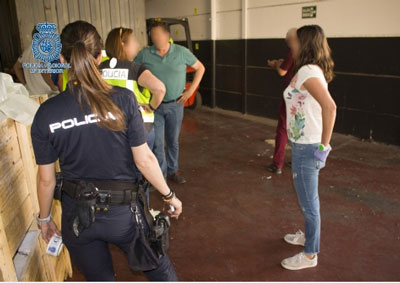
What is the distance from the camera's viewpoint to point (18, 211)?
1.71m

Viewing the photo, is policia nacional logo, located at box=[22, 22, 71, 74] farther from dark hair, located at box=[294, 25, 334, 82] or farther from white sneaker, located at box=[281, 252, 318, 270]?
white sneaker, located at box=[281, 252, 318, 270]

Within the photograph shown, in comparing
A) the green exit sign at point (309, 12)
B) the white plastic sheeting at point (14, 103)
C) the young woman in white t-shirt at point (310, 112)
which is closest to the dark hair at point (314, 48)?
the young woman in white t-shirt at point (310, 112)

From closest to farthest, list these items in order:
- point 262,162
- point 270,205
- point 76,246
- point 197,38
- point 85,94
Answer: point 85,94 < point 76,246 < point 270,205 < point 262,162 < point 197,38

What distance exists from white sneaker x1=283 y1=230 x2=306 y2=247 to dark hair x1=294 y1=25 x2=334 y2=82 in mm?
1367

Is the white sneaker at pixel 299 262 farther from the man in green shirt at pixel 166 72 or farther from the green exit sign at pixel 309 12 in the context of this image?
the green exit sign at pixel 309 12

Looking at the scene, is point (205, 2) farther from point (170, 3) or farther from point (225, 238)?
point (225, 238)

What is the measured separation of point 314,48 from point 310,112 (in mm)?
387

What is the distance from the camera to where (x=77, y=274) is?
2.48m

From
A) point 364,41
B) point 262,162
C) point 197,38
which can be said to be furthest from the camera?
point 197,38

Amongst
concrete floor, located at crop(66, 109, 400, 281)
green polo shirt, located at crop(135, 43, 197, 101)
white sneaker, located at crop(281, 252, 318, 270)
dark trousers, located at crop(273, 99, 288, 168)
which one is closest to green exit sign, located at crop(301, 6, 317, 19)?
concrete floor, located at crop(66, 109, 400, 281)

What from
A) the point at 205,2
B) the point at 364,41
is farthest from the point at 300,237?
the point at 205,2

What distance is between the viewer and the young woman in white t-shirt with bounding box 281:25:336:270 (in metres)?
1.96

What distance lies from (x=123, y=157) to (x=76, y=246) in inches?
17.4

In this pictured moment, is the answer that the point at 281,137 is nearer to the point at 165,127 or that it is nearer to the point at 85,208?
the point at 165,127
